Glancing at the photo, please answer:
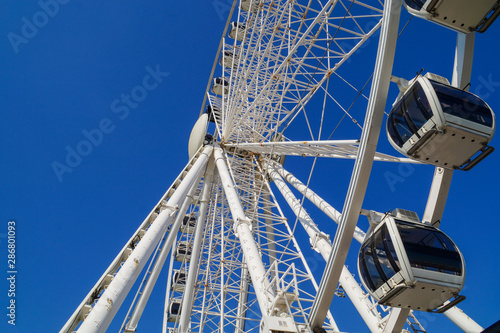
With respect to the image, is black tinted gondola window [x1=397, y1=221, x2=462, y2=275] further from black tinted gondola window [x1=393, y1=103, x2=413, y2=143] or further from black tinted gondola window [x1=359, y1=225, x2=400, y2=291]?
black tinted gondola window [x1=393, y1=103, x2=413, y2=143]

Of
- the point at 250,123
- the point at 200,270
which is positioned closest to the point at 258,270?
the point at 200,270

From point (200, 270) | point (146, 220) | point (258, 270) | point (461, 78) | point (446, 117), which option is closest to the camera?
point (446, 117)

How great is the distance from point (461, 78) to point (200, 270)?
12.5 meters

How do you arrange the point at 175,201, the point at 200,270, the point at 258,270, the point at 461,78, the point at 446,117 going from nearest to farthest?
the point at 446,117 < the point at 461,78 < the point at 258,270 < the point at 175,201 < the point at 200,270

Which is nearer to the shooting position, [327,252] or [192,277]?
[327,252]

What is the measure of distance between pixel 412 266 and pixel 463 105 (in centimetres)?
208

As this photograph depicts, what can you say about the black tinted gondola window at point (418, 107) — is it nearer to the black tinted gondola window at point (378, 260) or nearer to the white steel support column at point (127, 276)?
the black tinted gondola window at point (378, 260)

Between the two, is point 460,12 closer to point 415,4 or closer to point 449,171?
point 415,4

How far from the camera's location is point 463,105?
4.36 metres

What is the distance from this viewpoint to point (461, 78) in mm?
4797

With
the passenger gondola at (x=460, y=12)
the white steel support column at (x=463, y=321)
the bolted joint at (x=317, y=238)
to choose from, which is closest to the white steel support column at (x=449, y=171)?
the passenger gondola at (x=460, y=12)

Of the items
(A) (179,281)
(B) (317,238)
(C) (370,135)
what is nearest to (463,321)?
(C) (370,135)

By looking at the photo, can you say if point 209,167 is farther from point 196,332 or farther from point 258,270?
point 258,270

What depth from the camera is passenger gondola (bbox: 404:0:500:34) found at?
4246 mm
